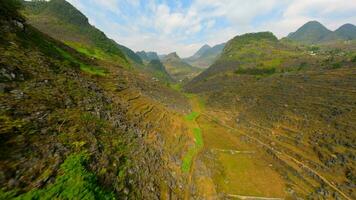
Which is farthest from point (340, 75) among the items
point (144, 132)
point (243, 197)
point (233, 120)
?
point (144, 132)

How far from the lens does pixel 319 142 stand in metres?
31.8

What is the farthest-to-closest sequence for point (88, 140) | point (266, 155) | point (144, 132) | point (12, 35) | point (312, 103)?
1. point (312, 103)
2. point (266, 155)
3. point (144, 132)
4. point (12, 35)
5. point (88, 140)

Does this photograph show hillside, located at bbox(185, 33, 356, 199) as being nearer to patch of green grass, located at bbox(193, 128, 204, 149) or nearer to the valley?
the valley

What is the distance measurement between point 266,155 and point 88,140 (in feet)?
90.4

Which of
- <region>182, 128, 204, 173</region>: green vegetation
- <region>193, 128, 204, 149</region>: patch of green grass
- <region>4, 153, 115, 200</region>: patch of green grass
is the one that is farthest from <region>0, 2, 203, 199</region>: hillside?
<region>193, 128, 204, 149</region>: patch of green grass

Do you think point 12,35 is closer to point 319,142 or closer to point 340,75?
point 319,142

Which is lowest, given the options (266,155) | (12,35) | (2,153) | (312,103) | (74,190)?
(266,155)

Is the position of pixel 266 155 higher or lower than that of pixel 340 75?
lower

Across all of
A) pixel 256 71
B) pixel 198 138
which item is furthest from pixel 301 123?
pixel 256 71

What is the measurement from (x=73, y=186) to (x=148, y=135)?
13222 mm

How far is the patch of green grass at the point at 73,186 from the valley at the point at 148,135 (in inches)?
1.8

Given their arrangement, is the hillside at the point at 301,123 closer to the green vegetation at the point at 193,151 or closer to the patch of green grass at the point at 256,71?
the green vegetation at the point at 193,151

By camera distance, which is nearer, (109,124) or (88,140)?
(88,140)

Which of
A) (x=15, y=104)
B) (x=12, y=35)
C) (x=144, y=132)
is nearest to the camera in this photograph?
(x=15, y=104)
